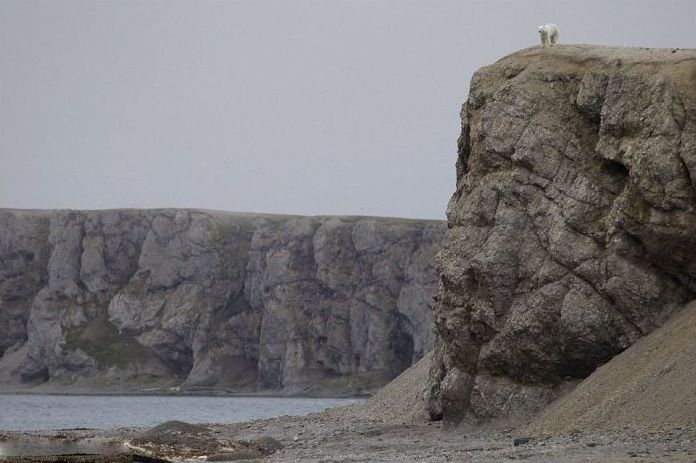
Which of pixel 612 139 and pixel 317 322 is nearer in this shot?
pixel 612 139

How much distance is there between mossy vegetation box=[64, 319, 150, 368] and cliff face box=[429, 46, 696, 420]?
377 feet

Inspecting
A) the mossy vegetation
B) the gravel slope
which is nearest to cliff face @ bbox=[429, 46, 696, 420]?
the gravel slope

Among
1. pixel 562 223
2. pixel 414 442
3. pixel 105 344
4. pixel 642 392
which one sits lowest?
pixel 105 344

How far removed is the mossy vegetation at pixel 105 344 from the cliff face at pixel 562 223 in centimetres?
11491

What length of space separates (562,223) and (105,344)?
409 ft

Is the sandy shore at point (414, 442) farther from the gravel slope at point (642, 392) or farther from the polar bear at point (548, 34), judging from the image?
the polar bear at point (548, 34)

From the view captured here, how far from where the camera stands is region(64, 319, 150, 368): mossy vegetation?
15450cm

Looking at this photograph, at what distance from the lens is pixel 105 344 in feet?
517

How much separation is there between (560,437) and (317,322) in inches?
4803

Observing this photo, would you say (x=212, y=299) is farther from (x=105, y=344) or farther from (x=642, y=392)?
(x=642, y=392)

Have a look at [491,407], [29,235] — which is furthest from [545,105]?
[29,235]

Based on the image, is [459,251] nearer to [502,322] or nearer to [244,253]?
[502,322]

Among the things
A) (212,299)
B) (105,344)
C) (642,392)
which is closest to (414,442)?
(642,392)

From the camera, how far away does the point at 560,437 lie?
32.3 meters
